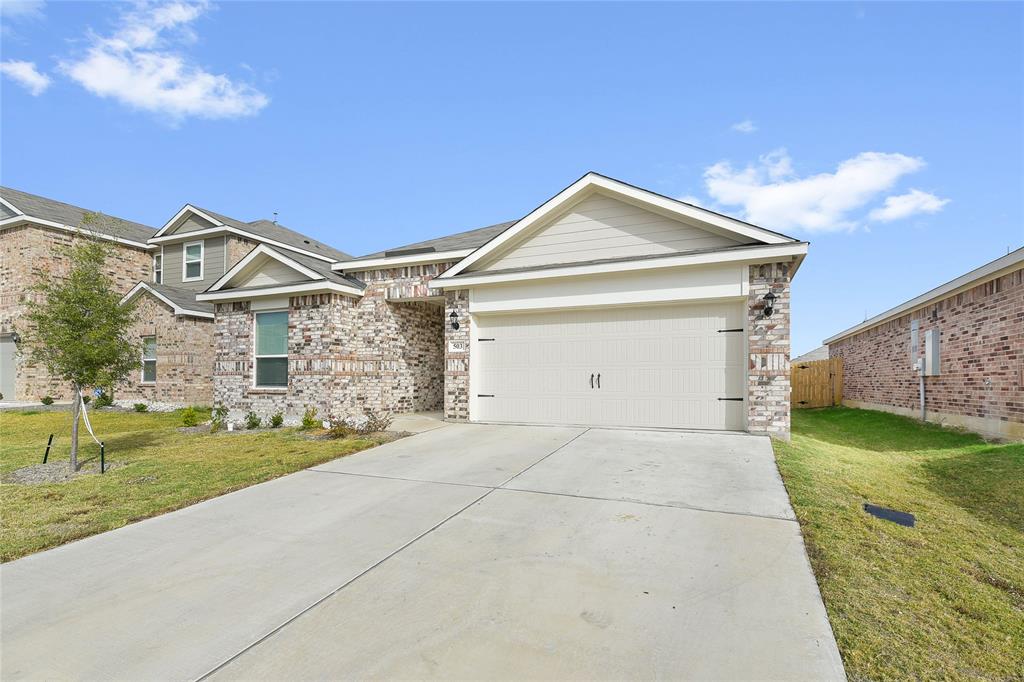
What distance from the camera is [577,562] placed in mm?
3680

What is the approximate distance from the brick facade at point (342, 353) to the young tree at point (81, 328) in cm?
434

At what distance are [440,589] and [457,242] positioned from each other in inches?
444

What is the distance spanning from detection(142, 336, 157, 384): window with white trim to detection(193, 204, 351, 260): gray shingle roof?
520cm

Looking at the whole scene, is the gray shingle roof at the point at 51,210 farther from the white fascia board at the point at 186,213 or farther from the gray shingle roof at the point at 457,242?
the gray shingle roof at the point at 457,242

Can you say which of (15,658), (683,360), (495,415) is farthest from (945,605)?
(495,415)

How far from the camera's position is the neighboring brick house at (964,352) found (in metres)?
9.08

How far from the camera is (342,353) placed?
39.5ft

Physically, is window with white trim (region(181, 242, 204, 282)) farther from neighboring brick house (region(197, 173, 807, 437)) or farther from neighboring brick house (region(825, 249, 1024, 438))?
neighboring brick house (region(825, 249, 1024, 438))

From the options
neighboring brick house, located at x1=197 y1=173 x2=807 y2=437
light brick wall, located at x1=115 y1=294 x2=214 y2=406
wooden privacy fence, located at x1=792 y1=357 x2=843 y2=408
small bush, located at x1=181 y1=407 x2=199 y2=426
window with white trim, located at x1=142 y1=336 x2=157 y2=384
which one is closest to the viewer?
neighboring brick house, located at x1=197 y1=173 x2=807 y2=437

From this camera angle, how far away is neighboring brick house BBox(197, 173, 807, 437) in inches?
352

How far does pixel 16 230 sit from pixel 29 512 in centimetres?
1969

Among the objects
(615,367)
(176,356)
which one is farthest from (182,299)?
(615,367)

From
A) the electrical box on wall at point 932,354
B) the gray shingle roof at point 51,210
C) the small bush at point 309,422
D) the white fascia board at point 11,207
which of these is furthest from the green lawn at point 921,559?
the white fascia board at point 11,207

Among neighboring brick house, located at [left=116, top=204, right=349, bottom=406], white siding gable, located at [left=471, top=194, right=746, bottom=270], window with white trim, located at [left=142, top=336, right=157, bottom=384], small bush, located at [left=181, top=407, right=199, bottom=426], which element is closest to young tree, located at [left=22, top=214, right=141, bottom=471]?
small bush, located at [left=181, top=407, right=199, bottom=426]
